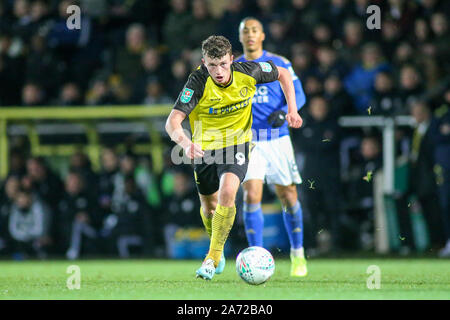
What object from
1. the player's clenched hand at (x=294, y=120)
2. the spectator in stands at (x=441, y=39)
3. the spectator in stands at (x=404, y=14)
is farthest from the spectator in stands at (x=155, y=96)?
the player's clenched hand at (x=294, y=120)

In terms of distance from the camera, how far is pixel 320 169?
11.6 metres

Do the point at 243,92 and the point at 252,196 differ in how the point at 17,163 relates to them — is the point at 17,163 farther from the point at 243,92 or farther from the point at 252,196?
the point at 243,92

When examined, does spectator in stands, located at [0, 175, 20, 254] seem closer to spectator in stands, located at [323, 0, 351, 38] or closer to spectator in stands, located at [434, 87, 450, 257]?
spectator in stands, located at [323, 0, 351, 38]

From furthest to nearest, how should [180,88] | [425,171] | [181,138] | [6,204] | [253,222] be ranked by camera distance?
1. [6,204]
2. [180,88]
3. [425,171]
4. [253,222]
5. [181,138]

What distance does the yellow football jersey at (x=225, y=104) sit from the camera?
719 centimetres

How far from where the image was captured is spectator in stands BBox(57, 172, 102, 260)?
12703 millimetres

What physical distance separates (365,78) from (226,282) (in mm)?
5312

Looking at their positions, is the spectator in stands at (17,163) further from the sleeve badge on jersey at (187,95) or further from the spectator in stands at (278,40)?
the sleeve badge on jersey at (187,95)

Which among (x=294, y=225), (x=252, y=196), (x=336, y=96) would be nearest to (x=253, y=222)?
(x=252, y=196)

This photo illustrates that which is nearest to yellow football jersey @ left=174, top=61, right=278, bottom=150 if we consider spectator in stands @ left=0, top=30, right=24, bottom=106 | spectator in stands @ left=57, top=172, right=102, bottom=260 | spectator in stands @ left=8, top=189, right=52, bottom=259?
spectator in stands @ left=57, top=172, right=102, bottom=260

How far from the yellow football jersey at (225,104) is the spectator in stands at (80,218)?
215 inches

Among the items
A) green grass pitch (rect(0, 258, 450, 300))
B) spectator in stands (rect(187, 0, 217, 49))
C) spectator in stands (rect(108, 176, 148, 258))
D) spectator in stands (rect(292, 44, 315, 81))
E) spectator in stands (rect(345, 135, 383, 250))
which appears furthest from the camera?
spectator in stands (rect(187, 0, 217, 49))

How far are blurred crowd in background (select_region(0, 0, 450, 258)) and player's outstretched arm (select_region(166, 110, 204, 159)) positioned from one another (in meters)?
4.77
